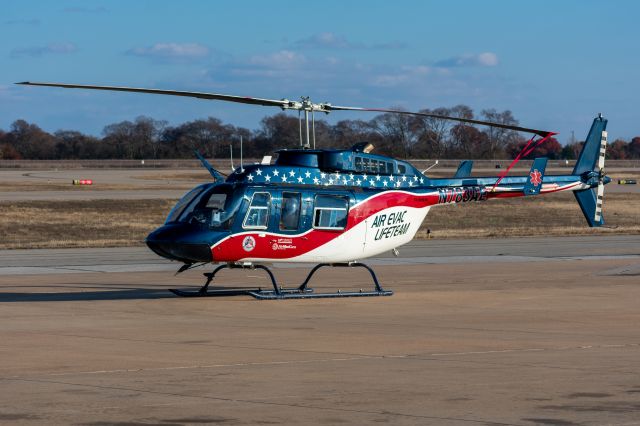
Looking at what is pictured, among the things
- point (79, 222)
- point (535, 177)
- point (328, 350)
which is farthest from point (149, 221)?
point (328, 350)

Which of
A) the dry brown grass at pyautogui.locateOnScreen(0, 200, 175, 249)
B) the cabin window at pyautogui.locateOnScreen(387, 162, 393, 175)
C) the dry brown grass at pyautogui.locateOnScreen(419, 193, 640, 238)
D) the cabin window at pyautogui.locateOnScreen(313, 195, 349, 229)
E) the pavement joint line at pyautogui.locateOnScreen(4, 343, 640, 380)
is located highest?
the cabin window at pyautogui.locateOnScreen(387, 162, 393, 175)

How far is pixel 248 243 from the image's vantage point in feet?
66.8

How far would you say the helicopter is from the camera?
1994 centimetres

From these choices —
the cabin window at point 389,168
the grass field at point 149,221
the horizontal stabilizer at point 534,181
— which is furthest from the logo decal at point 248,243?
the grass field at point 149,221

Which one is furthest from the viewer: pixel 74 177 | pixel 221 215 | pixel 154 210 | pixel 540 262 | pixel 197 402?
pixel 74 177

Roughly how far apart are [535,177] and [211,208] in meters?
8.73

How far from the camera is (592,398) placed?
35.2ft

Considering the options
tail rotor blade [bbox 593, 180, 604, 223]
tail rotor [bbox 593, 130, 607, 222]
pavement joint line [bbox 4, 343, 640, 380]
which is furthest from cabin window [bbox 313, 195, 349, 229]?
tail rotor blade [bbox 593, 180, 604, 223]

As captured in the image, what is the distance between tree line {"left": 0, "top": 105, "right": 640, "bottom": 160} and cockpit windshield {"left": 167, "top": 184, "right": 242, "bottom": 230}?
6509mm

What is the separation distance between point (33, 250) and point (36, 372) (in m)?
23.4

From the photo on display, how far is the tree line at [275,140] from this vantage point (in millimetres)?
38406

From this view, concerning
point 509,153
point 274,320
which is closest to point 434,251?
point 274,320

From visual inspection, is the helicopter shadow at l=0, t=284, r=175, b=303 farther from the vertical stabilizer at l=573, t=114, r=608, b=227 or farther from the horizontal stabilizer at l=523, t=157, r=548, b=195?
the vertical stabilizer at l=573, t=114, r=608, b=227

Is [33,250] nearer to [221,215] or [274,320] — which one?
[221,215]
